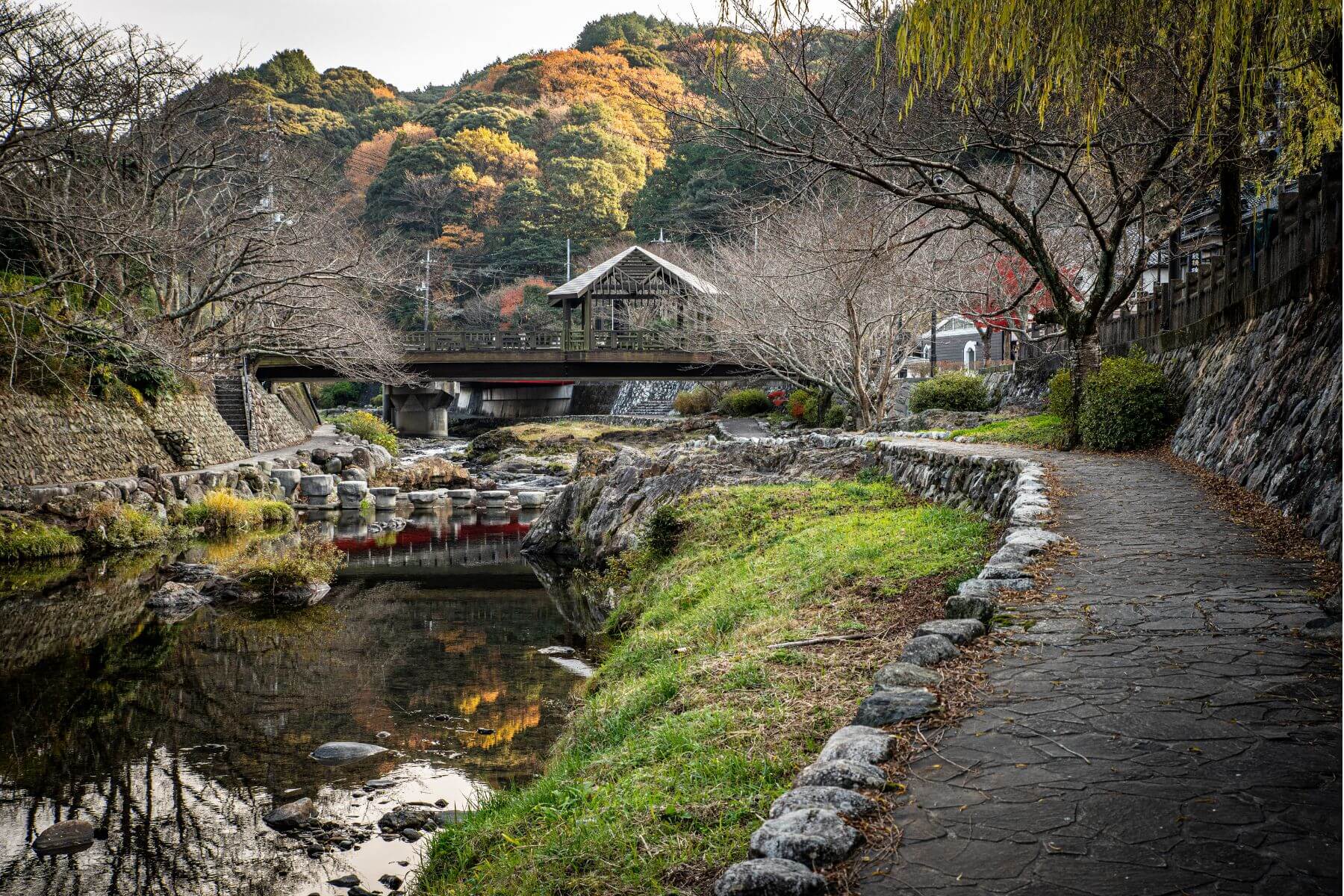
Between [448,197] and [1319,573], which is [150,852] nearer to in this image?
[1319,573]

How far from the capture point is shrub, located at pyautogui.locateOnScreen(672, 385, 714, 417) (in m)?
41.3

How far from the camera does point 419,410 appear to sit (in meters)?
46.6

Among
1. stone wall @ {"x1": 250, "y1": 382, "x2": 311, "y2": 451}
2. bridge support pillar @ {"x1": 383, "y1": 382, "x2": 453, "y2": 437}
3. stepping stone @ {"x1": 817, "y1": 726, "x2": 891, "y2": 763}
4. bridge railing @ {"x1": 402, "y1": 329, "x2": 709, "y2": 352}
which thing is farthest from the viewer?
bridge support pillar @ {"x1": 383, "y1": 382, "x2": 453, "y2": 437}

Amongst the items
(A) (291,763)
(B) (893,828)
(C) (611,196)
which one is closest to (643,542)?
(A) (291,763)

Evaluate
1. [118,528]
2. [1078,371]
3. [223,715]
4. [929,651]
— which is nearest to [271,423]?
[118,528]

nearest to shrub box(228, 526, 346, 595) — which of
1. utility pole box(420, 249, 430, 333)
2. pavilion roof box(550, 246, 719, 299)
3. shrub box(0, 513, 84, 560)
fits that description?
shrub box(0, 513, 84, 560)

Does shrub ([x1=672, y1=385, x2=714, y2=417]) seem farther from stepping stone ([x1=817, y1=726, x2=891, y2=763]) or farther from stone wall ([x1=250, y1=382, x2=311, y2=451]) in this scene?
stepping stone ([x1=817, y1=726, x2=891, y2=763])

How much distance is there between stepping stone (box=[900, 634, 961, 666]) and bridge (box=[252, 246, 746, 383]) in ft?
95.3

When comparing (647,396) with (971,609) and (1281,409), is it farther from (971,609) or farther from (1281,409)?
(971,609)

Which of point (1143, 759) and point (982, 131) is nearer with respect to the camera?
point (1143, 759)

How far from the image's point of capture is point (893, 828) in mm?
3143

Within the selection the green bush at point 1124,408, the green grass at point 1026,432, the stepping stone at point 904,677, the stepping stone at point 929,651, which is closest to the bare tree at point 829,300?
the green grass at point 1026,432

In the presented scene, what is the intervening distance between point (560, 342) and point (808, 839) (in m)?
37.9

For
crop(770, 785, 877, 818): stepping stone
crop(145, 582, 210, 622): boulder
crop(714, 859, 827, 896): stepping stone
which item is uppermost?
crop(770, 785, 877, 818): stepping stone
